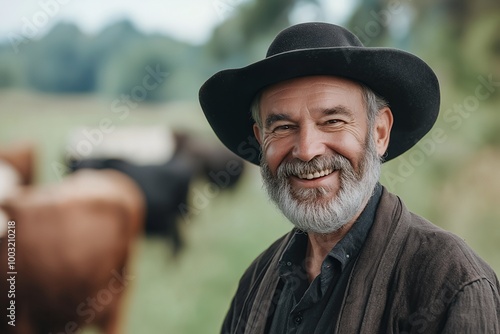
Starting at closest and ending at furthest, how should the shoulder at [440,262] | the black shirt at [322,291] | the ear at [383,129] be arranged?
the shoulder at [440,262] → the black shirt at [322,291] → the ear at [383,129]

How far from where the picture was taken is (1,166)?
14.7 ft

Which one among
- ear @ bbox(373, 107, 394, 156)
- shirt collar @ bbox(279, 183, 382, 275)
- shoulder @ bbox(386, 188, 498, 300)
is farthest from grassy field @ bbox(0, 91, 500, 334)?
shoulder @ bbox(386, 188, 498, 300)

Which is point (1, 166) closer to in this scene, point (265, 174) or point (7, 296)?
point (7, 296)

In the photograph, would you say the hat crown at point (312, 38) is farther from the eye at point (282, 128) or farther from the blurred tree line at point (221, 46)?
the blurred tree line at point (221, 46)

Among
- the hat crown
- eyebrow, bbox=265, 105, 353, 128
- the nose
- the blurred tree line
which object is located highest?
the blurred tree line

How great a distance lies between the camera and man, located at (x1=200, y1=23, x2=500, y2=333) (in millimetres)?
1797

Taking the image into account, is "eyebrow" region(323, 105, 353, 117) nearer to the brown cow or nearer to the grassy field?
the grassy field

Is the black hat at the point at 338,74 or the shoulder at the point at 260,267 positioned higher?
the black hat at the point at 338,74

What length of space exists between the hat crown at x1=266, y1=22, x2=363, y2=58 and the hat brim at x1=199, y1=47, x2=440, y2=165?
9cm

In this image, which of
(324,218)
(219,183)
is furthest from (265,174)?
(219,183)

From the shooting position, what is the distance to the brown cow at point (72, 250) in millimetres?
4547

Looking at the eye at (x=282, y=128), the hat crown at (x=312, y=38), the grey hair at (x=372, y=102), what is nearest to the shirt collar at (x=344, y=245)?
the grey hair at (x=372, y=102)

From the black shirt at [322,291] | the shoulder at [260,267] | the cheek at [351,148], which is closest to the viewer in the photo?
the black shirt at [322,291]

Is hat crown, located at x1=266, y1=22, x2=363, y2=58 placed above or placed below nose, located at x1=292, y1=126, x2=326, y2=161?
above
